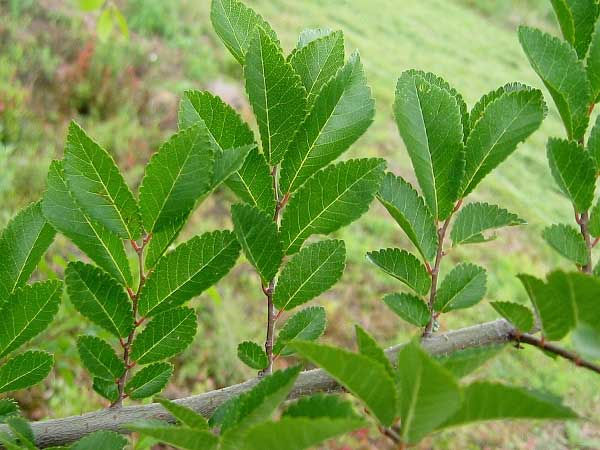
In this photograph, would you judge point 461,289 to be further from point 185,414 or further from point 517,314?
point 185,414

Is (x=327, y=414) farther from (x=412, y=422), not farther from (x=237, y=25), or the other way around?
(x=237, y=25)

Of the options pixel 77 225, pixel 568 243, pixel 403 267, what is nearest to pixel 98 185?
pixel 77 225

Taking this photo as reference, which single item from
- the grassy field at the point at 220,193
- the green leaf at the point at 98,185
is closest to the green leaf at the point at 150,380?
the green leaf at the point at 98,185

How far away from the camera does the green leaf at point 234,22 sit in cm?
53

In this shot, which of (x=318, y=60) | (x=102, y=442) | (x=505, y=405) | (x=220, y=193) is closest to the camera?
(x=505, y=405)

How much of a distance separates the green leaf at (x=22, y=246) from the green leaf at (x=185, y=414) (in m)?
0.21

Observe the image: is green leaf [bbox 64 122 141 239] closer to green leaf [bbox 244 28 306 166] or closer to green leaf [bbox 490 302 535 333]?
green leaf [bbox 244 28 306 166]

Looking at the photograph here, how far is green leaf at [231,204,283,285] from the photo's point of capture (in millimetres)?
436

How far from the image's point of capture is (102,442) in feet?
1.37

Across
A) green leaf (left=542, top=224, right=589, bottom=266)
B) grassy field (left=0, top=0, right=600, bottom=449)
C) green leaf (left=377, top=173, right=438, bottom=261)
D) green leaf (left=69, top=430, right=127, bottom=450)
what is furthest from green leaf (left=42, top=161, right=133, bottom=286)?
grassy field (left=0, top=0, right=600, bottom=449)

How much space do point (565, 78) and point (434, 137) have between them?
5.4 inches

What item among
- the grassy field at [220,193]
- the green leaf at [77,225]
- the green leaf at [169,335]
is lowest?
the grassy field at [220,193]

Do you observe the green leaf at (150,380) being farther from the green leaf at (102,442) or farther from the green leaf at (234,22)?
the green leaf at (234,22)

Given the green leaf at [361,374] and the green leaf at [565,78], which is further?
the green leaf at [565,78]
